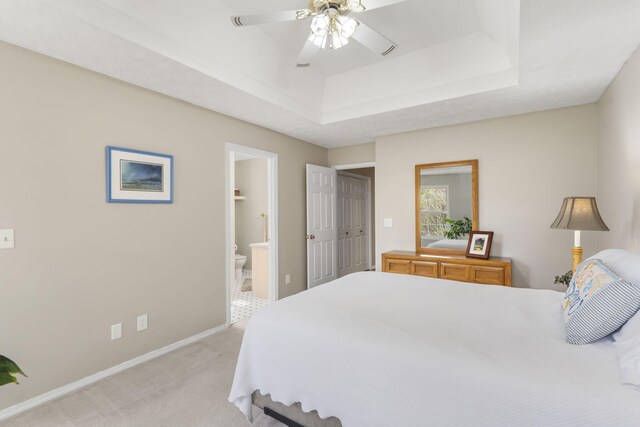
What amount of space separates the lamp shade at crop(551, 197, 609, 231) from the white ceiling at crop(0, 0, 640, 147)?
1019 millimetres

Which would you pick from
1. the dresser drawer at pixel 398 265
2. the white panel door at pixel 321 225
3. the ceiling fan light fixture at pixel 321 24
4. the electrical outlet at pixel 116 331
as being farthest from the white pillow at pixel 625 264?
the white panel door at pixel 321 225

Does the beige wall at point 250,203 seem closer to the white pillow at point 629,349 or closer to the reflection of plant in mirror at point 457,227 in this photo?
the reflection of plant in mirror at point 457,227

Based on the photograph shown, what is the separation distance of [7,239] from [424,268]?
3.72m

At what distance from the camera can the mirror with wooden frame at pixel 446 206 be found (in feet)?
12.6

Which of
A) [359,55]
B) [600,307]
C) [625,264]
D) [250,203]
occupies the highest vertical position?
[359,55]

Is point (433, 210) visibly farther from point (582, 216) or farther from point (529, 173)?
point (582, 216)

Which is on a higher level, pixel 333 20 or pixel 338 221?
pixel 333 20

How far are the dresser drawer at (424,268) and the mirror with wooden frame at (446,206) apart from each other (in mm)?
308

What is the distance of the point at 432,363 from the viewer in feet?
4.18

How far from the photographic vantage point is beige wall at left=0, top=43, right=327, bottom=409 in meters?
2.10

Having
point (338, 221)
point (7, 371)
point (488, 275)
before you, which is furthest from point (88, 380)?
point (338, 221)

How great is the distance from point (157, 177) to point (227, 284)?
1.38 m

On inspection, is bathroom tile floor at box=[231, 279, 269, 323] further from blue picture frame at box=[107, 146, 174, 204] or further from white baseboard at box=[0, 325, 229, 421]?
blue picture frame at box=[107, 146, 174, 204]

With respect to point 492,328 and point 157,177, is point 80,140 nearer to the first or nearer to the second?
point 157,177
